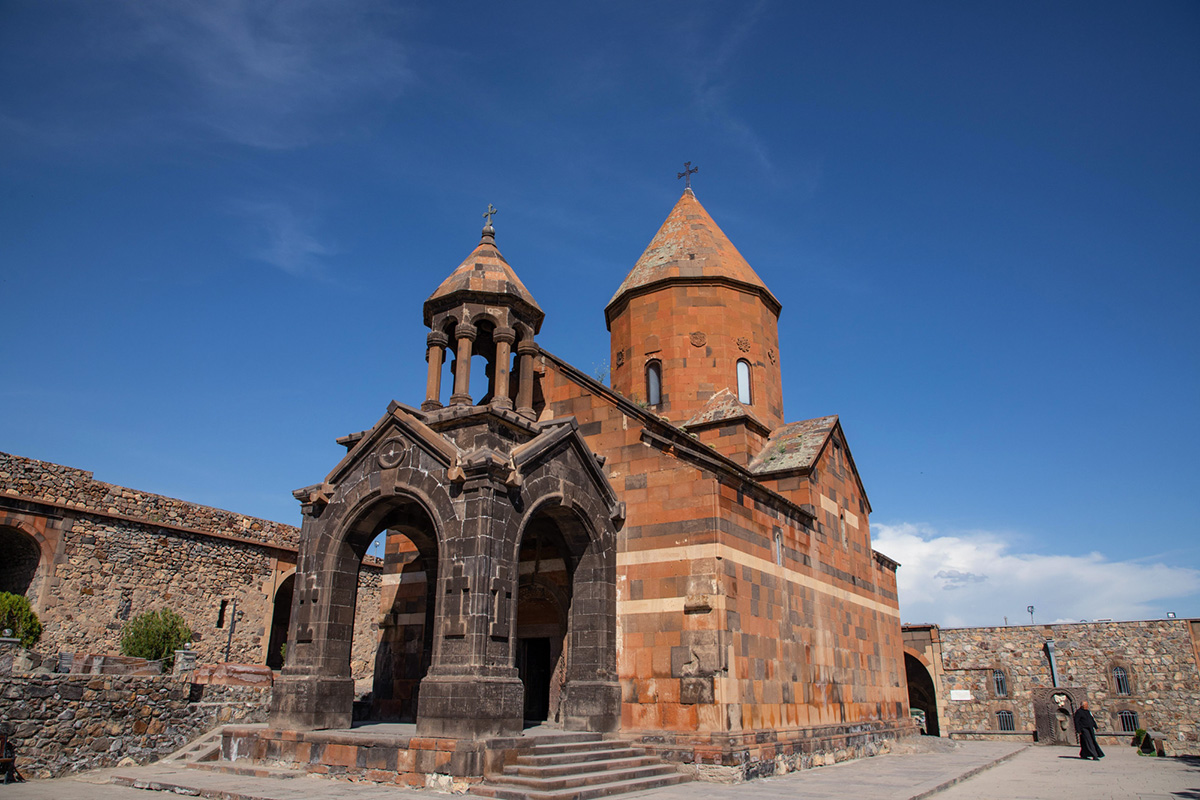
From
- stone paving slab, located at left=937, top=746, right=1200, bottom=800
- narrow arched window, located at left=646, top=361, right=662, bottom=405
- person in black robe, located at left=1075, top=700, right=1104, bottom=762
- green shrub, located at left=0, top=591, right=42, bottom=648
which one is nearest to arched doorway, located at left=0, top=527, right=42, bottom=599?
green shrub, located at left=0, top=591, right=42, bottom=648

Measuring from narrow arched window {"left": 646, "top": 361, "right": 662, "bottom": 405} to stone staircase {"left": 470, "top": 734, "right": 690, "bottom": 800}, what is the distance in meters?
9.10

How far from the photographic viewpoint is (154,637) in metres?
17.0

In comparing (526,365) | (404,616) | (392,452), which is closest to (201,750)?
(404,616)

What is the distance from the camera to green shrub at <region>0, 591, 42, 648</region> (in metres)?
15.2

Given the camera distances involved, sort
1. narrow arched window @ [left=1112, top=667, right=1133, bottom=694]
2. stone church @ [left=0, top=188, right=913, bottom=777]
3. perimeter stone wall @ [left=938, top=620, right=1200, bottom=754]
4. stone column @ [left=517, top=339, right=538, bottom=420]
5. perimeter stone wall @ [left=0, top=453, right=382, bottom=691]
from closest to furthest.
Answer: stone church @ [left=0, top=188, right=913, bottom=777]
stone column @ [left=517, top=339, right=538, bottom=420]
perimeter stone wall @ [left=0, top=453, right=382, bottom=691]
perimeter stone wall @ [left=938, top=620, right=1200, bottom=754]
narrow arched window @ [left=1112, top=667, right=1133, bottom=694]

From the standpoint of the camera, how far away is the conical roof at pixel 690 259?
63.0ft

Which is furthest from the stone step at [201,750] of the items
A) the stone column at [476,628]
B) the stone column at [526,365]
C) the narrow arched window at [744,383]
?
the narrow arched window at [744,383]

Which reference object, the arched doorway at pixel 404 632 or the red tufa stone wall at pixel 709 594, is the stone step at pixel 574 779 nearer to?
the red tufa stone wall at pixel 709 594

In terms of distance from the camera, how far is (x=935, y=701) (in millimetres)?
34656

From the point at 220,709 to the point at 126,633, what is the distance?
4796 mm

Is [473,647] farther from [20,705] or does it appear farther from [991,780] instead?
[991,780]

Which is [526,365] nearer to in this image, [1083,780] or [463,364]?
[463,364]

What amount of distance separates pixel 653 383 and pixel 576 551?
6.95 m

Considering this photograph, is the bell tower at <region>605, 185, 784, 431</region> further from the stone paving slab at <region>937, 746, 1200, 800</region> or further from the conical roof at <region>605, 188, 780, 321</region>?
the stone paving slab at <region>937, 746, 1200, 800</region>
